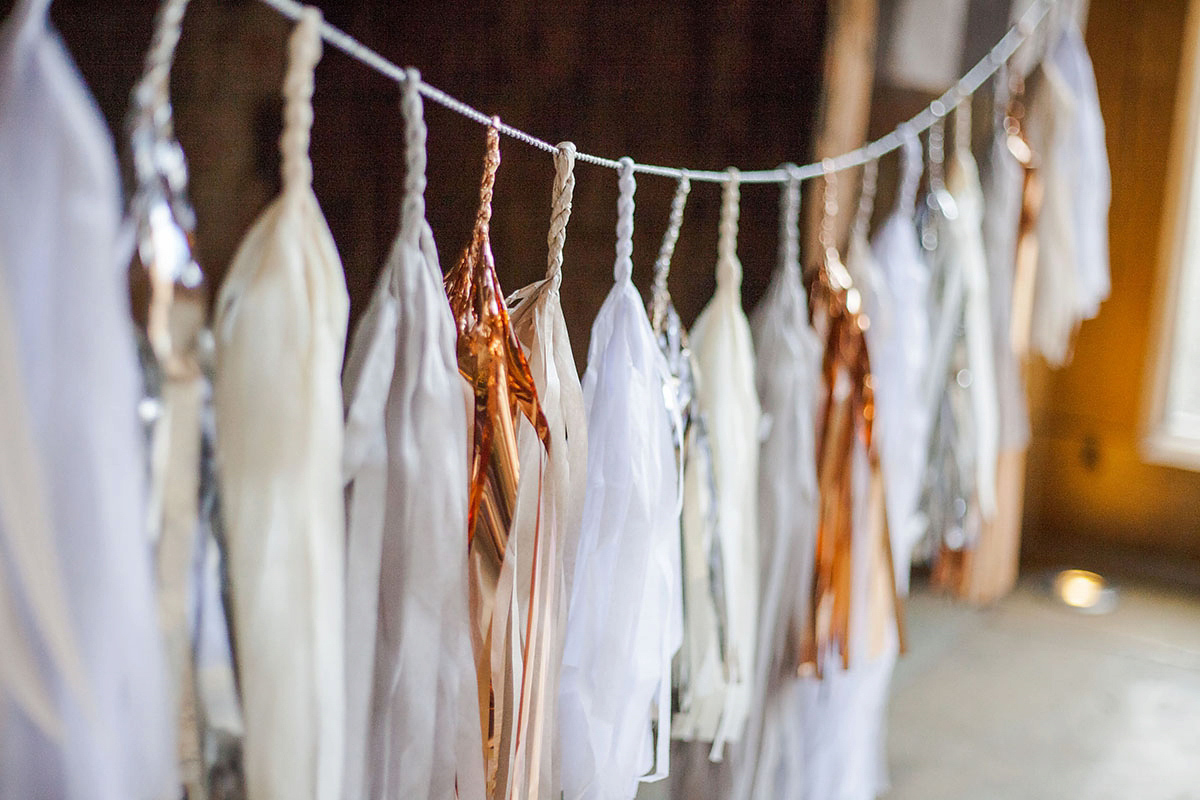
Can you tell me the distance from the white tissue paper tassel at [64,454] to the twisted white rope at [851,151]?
0.14m

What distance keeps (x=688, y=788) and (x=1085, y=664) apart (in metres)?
1.23

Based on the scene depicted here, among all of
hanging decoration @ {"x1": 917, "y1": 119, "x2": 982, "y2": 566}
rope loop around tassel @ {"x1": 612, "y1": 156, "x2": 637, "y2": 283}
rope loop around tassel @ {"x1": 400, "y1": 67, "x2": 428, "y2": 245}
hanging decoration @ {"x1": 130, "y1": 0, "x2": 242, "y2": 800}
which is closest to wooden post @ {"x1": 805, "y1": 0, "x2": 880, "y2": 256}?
hanging decoration @ {"x1": 917, "y1": 119, "x2": 982, "y2": 566}

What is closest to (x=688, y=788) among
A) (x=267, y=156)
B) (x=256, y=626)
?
(x=256, y=626)

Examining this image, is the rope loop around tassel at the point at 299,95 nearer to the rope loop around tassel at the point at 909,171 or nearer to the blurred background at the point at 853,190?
the blurred background at the point at 853,190

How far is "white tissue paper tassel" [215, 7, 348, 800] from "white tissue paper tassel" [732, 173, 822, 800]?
619 mm

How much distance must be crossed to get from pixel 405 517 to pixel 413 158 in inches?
8.9

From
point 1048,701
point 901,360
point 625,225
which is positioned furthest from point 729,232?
point 1048,701

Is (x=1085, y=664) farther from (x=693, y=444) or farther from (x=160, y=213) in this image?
(x=160, y=213)

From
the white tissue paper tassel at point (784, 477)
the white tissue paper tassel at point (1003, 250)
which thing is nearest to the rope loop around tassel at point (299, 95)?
the white tissue paper tassel at point (784, 477)

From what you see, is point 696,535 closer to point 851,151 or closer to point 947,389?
point 947,389

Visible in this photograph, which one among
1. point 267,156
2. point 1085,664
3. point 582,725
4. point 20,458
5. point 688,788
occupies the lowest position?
point 1085,664

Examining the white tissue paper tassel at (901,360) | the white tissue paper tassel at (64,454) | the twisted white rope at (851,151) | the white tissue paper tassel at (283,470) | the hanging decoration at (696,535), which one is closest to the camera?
the white tissue paper tassel at (64,454)

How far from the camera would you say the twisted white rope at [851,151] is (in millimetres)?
618

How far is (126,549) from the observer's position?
1.46 ft
